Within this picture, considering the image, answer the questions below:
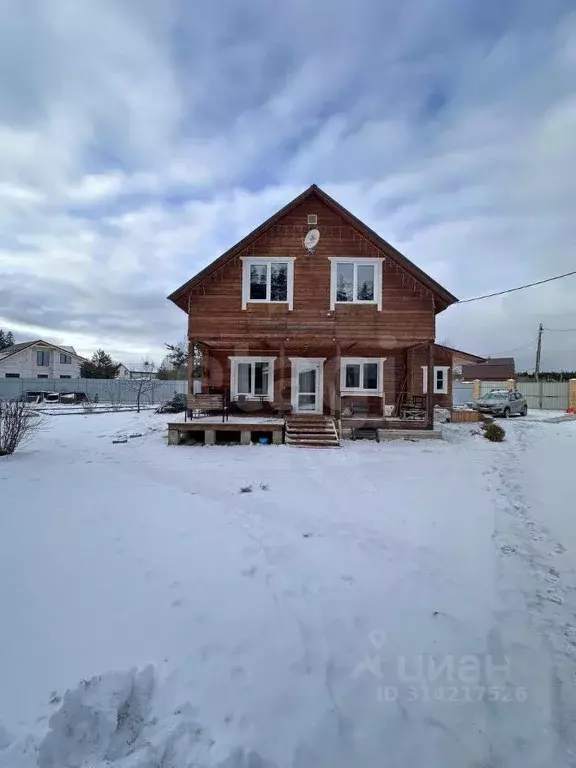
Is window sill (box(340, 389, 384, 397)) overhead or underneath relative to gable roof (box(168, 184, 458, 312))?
underneath

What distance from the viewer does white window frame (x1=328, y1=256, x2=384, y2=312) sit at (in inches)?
555

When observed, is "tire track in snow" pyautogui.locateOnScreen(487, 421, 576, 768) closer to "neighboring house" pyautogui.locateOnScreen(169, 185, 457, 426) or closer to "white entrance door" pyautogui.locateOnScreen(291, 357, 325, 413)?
"neighboring house" pyautogui.locateOnScreen(169, 185, 457, 426)

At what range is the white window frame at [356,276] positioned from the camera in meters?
14.1

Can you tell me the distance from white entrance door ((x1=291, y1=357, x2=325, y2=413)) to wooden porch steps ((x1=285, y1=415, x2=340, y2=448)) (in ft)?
8.19

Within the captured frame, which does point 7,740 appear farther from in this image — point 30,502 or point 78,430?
point 78,430

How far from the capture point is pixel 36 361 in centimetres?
4556

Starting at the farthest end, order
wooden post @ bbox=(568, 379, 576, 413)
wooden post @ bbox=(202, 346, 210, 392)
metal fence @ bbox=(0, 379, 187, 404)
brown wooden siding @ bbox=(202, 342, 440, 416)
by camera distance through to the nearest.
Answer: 1. metal fence @ bbox=(0, 379, 187, 404)
2. wooden post @ bbox=(568, 379, 576, 413)
3. wooden post @ bbox=(202, 346, 210, 392)
4. brown wooden siding @ bbox=(202, 342, 440, 416)

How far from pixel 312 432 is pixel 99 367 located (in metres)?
40.0

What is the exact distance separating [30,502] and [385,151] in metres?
12.2

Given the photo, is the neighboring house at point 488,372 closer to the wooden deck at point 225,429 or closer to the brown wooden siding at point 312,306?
the brown wooden siding at point 312,306

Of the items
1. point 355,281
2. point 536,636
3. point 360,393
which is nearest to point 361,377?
point 360,393

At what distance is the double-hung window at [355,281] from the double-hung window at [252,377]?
354 centimetres

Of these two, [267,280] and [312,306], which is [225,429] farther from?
[267,280]

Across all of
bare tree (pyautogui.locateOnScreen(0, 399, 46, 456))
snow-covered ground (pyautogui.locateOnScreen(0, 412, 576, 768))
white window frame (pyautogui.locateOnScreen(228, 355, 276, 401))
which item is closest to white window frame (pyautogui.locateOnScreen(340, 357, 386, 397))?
white window frame (pyautogui.locateOnScreen(228, 355, 276, 401))
